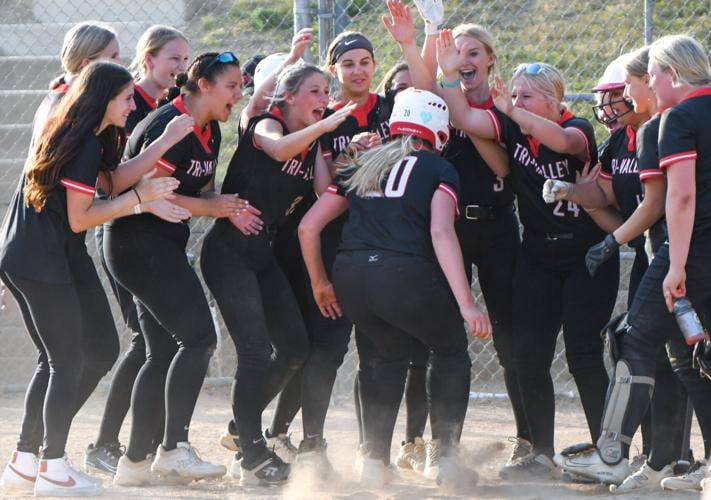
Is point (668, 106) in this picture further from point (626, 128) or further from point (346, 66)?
point (346, 66)

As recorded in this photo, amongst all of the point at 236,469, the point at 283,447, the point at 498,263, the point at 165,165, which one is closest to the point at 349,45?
the point at 165,165

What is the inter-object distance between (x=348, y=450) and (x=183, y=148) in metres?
2.01

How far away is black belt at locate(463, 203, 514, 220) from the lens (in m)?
5.43

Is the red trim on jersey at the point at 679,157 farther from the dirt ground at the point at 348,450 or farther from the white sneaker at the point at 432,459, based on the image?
the white sneaker at the point at 432,459

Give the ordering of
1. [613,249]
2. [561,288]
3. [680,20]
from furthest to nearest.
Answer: [680,20]
[561,288]
[613,249]

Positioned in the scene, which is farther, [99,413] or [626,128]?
[99,413]

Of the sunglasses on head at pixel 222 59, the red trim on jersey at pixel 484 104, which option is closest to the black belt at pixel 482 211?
the red trim on jersey at pixel 484 104

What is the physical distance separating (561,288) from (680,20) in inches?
213

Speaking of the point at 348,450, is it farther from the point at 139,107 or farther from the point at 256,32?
the point at 256,32

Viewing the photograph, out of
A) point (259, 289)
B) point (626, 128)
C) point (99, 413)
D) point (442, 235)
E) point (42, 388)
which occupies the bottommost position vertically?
point (99, 413)

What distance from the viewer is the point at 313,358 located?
5434 mm

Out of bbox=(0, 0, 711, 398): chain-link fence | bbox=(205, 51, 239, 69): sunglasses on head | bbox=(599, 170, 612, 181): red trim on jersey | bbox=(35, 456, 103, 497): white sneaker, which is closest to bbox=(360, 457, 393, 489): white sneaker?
bbox=(35, 456, 103, 497): white sneaker

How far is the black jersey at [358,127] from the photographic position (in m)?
5.44

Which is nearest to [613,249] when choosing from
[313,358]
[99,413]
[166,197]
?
[313,358]
